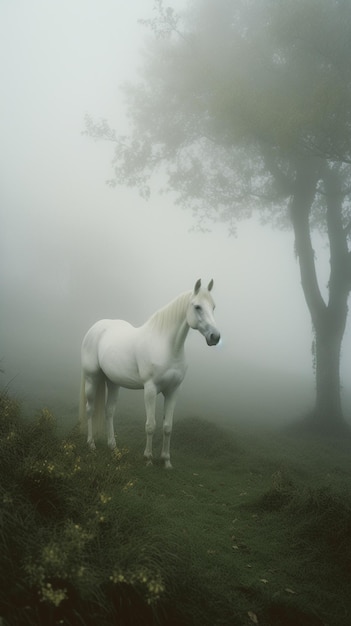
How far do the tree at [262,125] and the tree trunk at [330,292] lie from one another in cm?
3

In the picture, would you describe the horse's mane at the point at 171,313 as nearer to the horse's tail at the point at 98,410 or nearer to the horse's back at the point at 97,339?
the horse's back at the point at 97,339

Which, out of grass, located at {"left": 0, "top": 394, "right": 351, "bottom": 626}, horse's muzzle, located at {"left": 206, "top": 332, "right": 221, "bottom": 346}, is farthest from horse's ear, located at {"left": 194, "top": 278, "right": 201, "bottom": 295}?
grass, located at {"left": 0, "top": 394, "right": 351, "bottom": 626}

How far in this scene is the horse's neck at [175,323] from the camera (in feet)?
23.2

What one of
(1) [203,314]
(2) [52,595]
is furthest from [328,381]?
(2) [52,595]

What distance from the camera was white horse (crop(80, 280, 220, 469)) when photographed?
22.0ft

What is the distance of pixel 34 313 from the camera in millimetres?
39875

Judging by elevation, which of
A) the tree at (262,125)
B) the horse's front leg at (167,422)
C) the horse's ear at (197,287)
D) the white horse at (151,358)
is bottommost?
the horse's front leg at (167,422)

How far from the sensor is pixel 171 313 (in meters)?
7.24

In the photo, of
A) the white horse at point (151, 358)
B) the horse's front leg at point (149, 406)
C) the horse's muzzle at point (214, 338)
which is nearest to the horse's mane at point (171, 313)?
the white horse at point (151, 358)

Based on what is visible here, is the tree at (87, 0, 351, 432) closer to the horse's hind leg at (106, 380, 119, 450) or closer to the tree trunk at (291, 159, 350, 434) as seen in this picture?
the tree trunk at (291, 159, 350, 434)

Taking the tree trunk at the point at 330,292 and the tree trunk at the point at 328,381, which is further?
the tree trunk at the point at 330,292

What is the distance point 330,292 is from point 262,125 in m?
5.82

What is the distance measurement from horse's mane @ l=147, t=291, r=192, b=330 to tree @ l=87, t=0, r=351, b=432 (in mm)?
6673

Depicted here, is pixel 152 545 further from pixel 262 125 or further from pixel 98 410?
pixel 262 125
